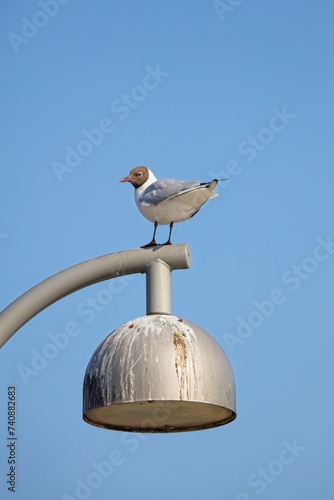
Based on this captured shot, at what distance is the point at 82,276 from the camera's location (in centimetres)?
445

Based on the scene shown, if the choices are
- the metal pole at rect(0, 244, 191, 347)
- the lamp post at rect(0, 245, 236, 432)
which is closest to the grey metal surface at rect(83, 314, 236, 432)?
the lamp post at rect(0, 245, 236, 432)

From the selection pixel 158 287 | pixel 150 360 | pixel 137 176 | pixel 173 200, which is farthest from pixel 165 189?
pixel 150 360

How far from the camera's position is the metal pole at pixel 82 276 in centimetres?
428

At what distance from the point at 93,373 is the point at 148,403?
11.9 inches

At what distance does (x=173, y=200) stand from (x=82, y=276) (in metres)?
1.56

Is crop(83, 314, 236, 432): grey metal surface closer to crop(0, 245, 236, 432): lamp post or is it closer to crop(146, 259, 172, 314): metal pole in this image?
crop(0, 245, 236, 432): lamp post

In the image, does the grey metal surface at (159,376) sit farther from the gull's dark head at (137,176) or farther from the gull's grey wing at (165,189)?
the gull's dark head at (137,176)

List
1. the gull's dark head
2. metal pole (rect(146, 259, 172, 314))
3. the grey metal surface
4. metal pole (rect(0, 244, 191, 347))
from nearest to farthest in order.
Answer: the grey metal surface → metal pole (rect(0, 244, 191, 347)) → metal pole (rect(146, 259, 172, 314)) → the gull's dark head

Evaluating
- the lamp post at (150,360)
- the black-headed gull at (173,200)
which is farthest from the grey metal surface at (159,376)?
the black-headed gull at (173,200)

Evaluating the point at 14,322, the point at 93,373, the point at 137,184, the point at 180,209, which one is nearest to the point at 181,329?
the point at 93,373

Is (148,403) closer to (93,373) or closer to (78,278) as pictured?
(93,373)

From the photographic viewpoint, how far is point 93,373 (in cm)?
421

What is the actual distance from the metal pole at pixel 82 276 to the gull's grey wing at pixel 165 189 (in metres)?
1.31

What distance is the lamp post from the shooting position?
13.3ft
